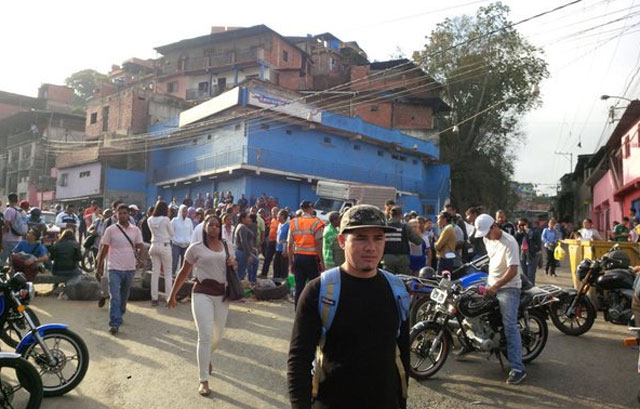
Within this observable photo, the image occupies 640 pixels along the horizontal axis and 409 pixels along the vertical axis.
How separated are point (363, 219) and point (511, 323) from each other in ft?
12.3

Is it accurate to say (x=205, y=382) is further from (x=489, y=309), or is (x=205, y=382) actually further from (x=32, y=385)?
(x=489, y=309)

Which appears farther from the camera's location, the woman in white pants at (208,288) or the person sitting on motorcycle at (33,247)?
the person sitting on motorcycle at (33,247)

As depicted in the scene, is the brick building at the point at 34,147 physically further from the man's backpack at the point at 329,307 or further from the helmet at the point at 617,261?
Result: the man's backpack at the point at 329,307

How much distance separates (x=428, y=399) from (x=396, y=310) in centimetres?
293

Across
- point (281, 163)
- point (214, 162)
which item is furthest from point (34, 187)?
point (281, 163)

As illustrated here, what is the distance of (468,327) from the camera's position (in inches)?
220

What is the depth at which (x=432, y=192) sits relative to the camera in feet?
129

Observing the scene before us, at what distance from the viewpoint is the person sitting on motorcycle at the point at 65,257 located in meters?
9.73

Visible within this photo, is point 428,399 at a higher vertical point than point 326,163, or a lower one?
lower

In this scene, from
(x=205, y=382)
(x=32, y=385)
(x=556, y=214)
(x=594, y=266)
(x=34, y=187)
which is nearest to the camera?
(x=32, y=385)

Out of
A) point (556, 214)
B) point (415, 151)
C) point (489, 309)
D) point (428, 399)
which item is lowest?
point (428, 399)

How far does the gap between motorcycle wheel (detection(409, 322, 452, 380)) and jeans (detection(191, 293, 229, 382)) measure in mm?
2048

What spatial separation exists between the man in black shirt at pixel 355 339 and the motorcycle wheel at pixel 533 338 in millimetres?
4191

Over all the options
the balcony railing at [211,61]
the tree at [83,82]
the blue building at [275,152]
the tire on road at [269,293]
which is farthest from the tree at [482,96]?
the tree at [83,82]
